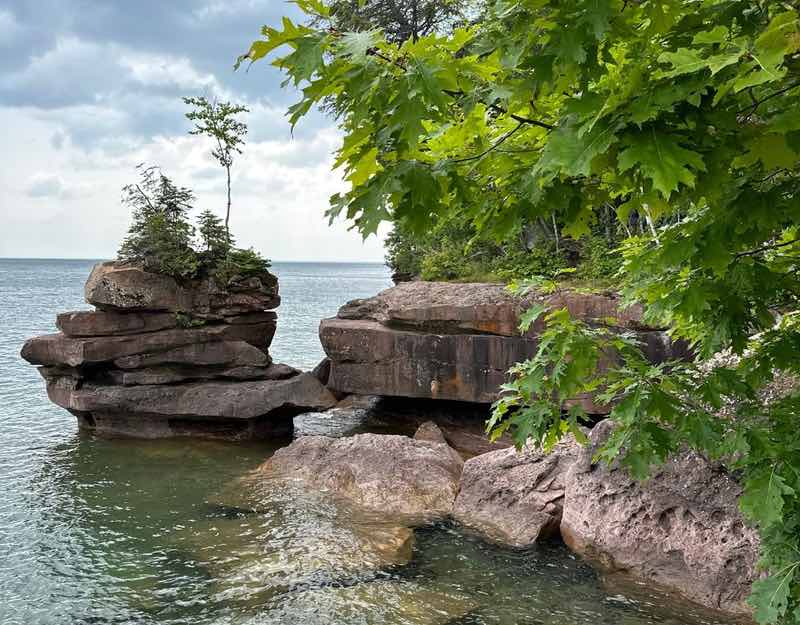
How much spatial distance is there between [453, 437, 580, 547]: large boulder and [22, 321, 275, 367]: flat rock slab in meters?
9.94

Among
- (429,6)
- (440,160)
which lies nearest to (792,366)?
(440,160)

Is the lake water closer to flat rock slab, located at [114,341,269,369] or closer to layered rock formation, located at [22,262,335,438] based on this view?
layered rock formation, located at [22,262,335,438]

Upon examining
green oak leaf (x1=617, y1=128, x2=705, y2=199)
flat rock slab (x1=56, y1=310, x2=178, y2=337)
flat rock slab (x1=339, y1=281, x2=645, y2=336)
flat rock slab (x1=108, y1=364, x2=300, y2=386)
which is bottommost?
flat rock slab (x1=108, y1=364, x2=300, y2=386)

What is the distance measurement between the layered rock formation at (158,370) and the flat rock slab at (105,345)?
28 mm

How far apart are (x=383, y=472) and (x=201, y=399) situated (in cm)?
745

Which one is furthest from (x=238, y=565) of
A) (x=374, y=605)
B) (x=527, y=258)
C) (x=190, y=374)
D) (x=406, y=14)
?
(x=406, y=14)

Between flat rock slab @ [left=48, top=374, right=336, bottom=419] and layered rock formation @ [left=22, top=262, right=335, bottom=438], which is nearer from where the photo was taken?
flat rock slab @ [left=48, top=374, right=336, bottom=419]

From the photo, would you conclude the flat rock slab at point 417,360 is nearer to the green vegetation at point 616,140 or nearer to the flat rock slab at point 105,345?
the flat rock slab at point 105,345

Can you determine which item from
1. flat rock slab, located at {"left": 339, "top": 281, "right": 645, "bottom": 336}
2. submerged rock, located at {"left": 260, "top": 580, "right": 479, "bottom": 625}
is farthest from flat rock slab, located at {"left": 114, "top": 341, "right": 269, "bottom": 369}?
submerged rock, located at {"left": 260, "top": 580, "right": 479, "bottom": 625}

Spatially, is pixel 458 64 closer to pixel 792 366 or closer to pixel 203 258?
pixel 792 366

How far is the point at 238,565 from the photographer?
939 centimetres

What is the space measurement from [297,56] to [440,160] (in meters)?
0.84

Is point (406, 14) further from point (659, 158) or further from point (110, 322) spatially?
point (659, 158)

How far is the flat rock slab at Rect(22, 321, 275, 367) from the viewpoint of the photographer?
17.4m
